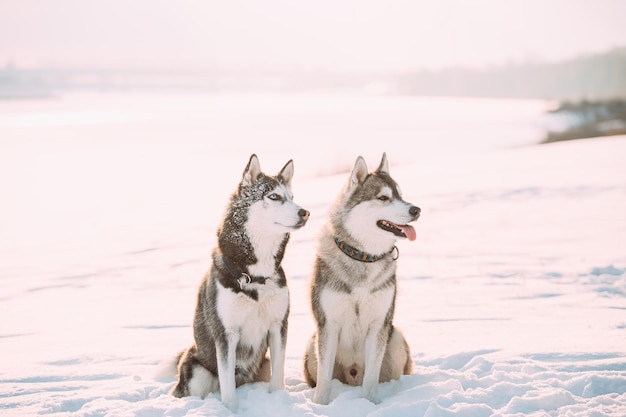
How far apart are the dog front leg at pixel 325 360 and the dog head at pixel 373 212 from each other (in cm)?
70

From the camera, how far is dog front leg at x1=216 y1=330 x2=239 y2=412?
4.48m

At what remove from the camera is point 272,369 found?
4.73m

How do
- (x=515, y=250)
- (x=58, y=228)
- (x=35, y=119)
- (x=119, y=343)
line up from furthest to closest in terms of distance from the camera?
(x=35, y=119), (x=58, y=228), (x=515, y=250), (x=119, y=343)

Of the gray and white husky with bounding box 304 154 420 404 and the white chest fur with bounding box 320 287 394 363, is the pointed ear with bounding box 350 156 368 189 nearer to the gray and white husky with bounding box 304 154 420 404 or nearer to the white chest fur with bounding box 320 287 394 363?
the gray and white husky with bounding box 304 154 420 404

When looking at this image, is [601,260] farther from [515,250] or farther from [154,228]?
[154,228]

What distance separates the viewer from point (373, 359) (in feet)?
15.5

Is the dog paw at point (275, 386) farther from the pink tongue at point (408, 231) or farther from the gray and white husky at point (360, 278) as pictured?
the pink tongue at point (408, 231)

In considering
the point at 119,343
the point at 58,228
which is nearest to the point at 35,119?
the point at 58,228

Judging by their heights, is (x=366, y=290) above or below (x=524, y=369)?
above

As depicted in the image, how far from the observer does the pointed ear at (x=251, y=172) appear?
4555mm

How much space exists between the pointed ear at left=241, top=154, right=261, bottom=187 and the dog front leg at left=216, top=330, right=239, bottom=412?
42.8 inches

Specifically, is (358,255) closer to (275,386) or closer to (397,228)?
(397,228)

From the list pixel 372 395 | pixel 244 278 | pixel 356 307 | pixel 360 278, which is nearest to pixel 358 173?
pixel 360 278

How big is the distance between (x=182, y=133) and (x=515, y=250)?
30220 millimetres
